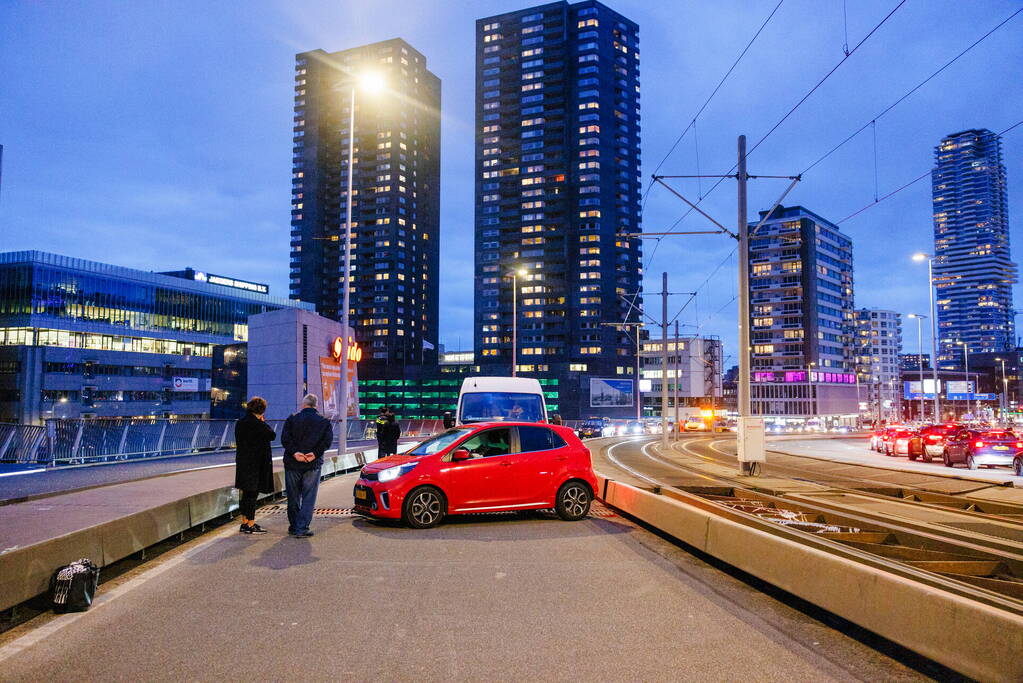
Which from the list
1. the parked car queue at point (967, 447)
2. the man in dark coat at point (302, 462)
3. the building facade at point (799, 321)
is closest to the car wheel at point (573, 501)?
the man in dark coat at point (302, 462)

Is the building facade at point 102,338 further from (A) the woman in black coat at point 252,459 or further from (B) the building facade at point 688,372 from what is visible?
(B) the building facade at point 688,372

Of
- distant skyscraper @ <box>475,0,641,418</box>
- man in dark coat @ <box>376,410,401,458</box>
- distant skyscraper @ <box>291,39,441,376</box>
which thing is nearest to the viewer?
man in dark coat @ <box>376,410,401,458</box>

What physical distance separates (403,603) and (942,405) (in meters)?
200

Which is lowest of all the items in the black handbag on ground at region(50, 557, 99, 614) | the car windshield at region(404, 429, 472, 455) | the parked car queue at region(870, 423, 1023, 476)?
the parked car queue at region(870, 423, 1023, 476)

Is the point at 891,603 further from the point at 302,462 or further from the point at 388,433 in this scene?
the point at 388,433

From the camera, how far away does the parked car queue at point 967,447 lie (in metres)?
26.1

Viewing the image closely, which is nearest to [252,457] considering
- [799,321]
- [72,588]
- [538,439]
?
[72,588]

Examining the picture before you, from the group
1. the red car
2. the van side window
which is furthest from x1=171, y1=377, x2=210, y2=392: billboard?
the van side window

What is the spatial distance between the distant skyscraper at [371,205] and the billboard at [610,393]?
201ft

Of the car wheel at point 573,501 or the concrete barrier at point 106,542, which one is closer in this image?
the concrete barrier at point 106,542

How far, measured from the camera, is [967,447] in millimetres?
27531

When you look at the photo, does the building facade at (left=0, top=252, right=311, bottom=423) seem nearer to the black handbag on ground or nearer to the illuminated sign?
the illuminated sign

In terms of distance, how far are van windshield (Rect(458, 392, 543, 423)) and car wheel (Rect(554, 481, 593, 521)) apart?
6.48 m

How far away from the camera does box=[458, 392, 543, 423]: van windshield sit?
18141mm
